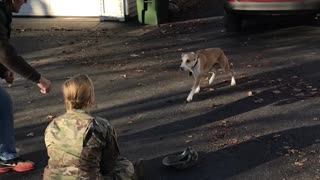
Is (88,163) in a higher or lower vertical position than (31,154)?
higher

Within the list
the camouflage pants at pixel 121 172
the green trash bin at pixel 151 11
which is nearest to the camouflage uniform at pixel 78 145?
the camouflage pants at pixel 121 172

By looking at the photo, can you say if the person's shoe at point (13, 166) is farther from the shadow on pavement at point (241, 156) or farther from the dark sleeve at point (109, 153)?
the dark sleeve at point (109, 153)

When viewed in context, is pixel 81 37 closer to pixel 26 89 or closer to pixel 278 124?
pixel 26 89

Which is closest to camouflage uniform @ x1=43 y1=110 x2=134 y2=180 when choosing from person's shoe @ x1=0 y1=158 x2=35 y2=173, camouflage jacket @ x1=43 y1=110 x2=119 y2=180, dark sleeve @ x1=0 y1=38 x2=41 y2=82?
camouflage jacket @ x1=43 y1=110 x2=119 y2=180

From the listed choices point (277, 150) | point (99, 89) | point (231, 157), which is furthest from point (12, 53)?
point (99, 89)

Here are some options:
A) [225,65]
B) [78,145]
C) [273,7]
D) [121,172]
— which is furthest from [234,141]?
[273,7]

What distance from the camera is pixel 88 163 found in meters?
3.67

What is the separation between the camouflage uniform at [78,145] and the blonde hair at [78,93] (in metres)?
0.05

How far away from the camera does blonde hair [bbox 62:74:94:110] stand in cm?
359

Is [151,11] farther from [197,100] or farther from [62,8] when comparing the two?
[197,100]

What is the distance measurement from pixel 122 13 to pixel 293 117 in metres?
7.31

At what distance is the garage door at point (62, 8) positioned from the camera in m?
12.9

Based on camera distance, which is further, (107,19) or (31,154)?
(107,19)

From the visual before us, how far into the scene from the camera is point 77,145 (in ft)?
11.8
